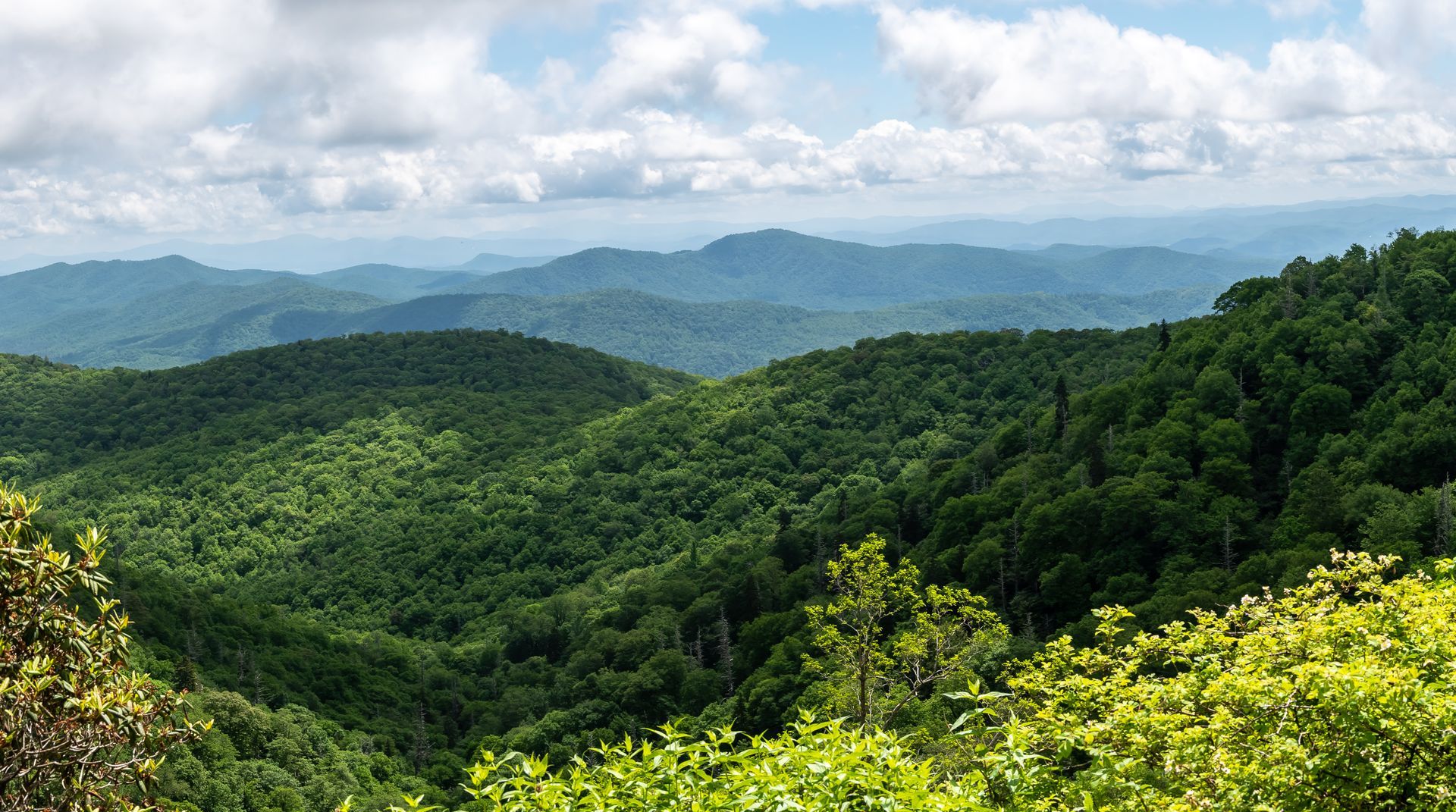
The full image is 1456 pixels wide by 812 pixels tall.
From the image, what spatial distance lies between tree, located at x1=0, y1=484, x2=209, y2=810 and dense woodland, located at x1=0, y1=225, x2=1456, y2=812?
6.52 metres

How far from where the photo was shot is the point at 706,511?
5340 inches

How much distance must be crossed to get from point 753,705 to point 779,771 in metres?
45.3

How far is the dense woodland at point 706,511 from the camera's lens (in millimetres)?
52562

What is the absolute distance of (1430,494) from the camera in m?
42.9

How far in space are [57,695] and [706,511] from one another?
125789 mm

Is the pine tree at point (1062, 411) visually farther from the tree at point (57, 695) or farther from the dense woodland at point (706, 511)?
the tree at point (57, 695)

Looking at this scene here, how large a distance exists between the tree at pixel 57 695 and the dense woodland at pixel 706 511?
21.4 feet

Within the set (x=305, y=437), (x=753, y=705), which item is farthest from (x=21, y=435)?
(x=753, y=705)

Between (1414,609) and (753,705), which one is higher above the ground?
(1414,609)

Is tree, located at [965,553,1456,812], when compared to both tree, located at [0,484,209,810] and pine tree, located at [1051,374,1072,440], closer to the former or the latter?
tree, located at [0,484,209,810]

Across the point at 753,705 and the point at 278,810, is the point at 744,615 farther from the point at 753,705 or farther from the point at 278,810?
the point at 278,810

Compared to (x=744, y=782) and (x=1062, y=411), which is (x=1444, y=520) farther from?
(x=1062, y=411)

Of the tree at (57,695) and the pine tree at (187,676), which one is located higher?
the tree at (57,695)

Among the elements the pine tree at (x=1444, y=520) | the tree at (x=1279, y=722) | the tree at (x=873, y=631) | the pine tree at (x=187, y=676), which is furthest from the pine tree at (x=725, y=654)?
the tree at (x=1279, y=722)
